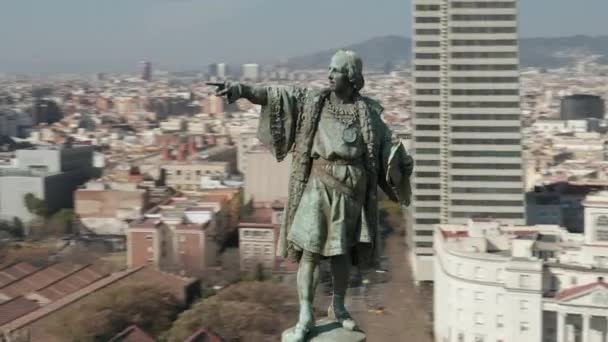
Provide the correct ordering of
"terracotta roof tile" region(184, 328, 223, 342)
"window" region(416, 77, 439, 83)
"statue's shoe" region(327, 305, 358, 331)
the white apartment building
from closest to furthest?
"statue's shoe" region(327, 305, 358, 331) < "terracotta roof tile" region(184, 328, 223, 342) < the white apartment building < "window" region(416, 77, 439, 83)

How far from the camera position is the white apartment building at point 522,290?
20.6 m

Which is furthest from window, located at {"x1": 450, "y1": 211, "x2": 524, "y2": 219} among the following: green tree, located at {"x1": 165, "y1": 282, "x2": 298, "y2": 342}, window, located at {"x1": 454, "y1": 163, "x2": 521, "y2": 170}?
green tree, located at {"x1": 165, "y1": 282, "x2": 298, "y2": 342}

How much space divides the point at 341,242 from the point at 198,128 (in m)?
79.7

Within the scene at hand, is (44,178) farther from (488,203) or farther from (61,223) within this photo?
(488,203)

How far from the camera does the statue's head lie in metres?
4.90

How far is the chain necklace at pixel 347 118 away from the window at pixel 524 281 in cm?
1663

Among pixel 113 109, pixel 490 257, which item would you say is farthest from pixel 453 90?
pixel 113 109

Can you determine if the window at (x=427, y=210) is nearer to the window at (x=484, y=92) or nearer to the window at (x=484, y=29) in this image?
the window at (x=484, y=92)

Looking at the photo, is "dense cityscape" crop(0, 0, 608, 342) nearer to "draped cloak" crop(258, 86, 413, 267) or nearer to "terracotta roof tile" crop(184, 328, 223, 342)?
"terracotta roof tile" crop(184, 328, 223, 342)

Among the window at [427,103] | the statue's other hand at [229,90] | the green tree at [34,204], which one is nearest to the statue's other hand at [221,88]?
the statue's other hand at [229,90]

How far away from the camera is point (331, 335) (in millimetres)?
4891

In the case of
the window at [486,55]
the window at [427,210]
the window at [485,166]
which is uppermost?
the window at [486,55]

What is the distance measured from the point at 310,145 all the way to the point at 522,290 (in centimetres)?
1683

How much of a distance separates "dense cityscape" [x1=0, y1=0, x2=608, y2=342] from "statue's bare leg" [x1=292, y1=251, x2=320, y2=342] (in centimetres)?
89
